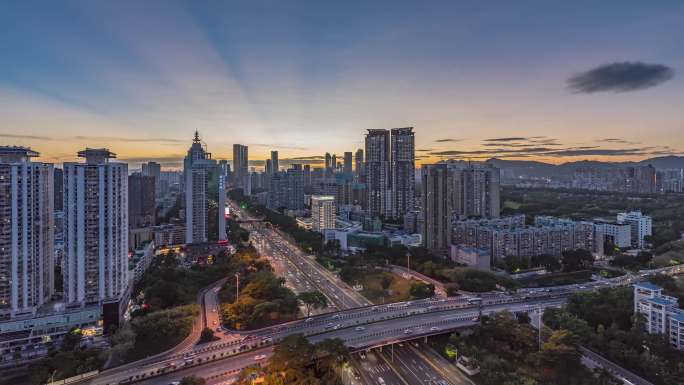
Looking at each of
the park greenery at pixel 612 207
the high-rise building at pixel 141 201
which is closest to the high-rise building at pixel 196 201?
the high-rise building at pixel 141 201

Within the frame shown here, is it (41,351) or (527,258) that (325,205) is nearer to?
(527,258)

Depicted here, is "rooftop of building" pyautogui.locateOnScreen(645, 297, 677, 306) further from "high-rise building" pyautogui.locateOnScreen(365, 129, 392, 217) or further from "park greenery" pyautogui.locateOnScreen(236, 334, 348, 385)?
"high-rise building" pyautogui.locateOnScreen(365, 129, 392, 217)

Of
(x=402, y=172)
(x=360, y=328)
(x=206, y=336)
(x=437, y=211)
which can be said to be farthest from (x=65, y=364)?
(x=402, y=172)

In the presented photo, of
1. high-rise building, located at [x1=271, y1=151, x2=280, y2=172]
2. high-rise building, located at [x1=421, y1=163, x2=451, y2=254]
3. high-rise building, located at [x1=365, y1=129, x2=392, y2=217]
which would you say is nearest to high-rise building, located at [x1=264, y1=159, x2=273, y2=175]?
high-rise building, located at [x1=271, y1=151, x2=280, y2=172]

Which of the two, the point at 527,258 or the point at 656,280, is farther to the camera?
the point at 527,258

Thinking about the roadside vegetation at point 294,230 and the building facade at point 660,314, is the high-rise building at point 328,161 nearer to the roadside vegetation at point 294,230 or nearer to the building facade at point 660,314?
the roadside vegetation at point 294,230

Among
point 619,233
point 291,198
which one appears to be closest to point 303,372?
point 619,233

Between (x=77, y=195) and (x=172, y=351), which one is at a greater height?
(x=77, y=195)
